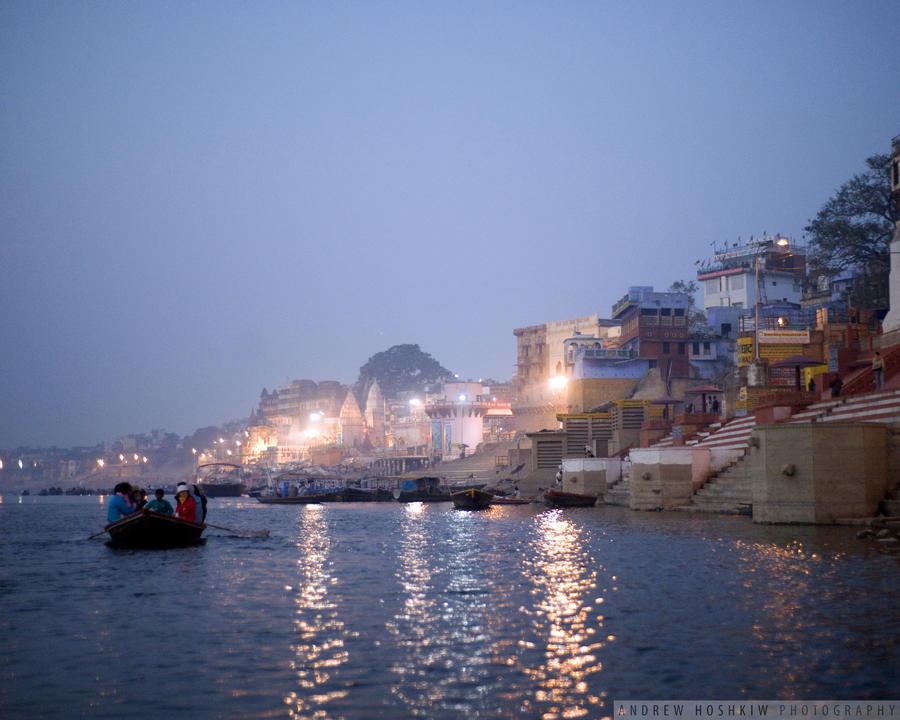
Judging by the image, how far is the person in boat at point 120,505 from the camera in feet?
76.1

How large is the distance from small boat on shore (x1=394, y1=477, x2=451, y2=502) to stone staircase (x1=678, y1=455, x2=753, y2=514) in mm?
32424

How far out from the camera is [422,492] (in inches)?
2506

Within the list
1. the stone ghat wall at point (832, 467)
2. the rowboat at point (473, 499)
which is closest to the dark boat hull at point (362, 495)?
Result: the rowboat at point (473, 499)

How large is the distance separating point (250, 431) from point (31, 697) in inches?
7635

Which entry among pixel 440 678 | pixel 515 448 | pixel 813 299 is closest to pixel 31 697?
pixel 440 678

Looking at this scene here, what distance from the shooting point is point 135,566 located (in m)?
18.8

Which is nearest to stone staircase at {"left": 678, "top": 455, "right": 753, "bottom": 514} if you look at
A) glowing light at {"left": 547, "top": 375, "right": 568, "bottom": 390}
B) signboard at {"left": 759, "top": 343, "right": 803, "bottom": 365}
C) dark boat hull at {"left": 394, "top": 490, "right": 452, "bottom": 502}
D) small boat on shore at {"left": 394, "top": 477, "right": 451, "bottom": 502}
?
signboard at {"left": 759, "top": 343, "right": 803, "bottom": 365}

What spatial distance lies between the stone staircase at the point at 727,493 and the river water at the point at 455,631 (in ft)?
26.7

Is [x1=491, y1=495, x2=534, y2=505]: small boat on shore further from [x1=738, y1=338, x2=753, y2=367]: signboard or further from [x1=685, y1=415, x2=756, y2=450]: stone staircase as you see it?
[x1=685, y1=415, x2=756, y2=450]: stone staircase

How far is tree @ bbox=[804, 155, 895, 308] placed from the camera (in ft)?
150

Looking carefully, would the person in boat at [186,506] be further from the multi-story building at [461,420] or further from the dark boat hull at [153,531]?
the multi-story building at [461,420]

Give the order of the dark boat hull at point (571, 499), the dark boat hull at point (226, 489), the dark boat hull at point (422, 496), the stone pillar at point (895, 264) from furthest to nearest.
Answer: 1. the dark boat hull at point (226, 489)
2. the dark boat hull at point (422, 496)
3. the dark boat hull at point (571, 499)
4. the stone pillar at point (895, 264)

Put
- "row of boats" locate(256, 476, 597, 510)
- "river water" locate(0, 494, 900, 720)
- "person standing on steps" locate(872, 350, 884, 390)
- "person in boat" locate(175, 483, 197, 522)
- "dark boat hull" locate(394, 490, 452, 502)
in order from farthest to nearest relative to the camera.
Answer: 1. "dark boat hull" locate(394, 490, 452, 502)
2. "row of boats" locate(256, 476, 597, 510)
3. "person standing on steps" locate(872, 350, 884, 390)
4. "person in boat" locate(175, 483, 197, 522)
5. "river water" locate(0, 494, 900, 720)

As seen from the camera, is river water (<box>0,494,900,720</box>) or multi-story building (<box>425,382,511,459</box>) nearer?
river water (<box>0,494,900,720</box>)
